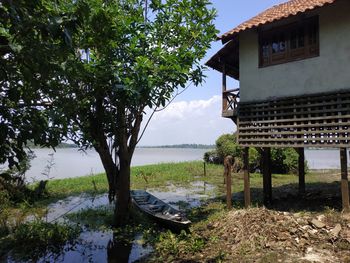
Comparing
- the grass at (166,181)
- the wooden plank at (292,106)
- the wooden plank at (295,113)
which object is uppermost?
the wooden plank at (292,106)

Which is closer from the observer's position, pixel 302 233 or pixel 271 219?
pixel 302 233

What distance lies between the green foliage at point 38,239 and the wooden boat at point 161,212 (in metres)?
2.80

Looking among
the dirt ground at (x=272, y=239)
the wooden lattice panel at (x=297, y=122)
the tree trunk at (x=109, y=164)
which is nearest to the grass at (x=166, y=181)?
the tree trunk at (x=109, y=164)

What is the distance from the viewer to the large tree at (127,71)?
744 cm

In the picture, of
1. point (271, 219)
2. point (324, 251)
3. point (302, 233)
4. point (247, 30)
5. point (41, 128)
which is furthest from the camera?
point (247, 30)

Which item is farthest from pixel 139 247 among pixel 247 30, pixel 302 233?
pixel 247 30

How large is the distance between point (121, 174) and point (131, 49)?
504 cm

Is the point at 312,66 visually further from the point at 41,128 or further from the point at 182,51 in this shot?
the point at 41,128

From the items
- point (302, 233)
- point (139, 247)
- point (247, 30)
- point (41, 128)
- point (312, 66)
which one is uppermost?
point (247, 30)

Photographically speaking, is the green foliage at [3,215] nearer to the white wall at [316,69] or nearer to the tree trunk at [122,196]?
the tree trunk at [122,196]

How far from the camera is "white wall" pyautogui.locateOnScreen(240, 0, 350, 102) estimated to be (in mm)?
9844

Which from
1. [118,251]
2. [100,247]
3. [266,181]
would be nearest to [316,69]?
[266,181]

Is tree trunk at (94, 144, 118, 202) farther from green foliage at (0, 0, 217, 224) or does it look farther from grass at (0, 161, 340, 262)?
grass at (0, 161, 340, 262)

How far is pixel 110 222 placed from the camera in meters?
12.5
